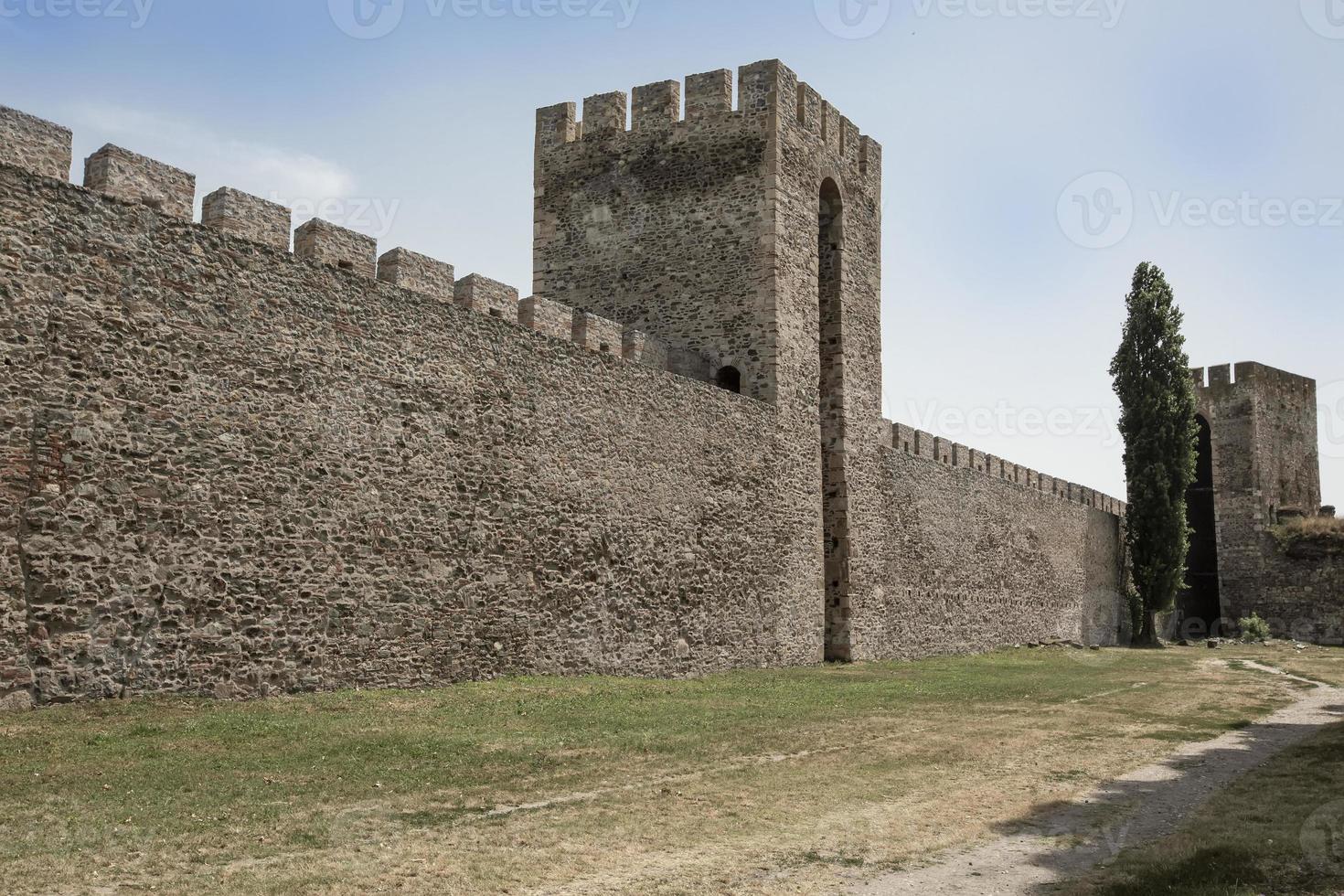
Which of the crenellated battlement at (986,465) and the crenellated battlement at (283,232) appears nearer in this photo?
the crenellated battlement at (283,232)

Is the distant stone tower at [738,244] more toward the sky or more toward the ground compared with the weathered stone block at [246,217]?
more toward the sky

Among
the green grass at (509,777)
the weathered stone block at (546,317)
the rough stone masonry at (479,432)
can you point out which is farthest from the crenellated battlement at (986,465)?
the green grass at (509,777)

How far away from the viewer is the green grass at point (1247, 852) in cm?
543

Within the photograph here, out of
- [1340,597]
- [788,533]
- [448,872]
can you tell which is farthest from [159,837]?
[1340,597]

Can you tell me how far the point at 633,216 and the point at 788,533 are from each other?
6297 mm

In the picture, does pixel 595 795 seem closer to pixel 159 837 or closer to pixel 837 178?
pixel 159 837

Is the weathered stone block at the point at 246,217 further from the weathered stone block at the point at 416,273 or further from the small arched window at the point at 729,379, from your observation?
the small arched window at the point at 729,379

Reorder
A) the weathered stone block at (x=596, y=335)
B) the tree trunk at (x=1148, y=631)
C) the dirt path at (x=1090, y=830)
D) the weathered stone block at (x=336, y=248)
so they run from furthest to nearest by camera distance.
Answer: the tree trunk at (x=1148, y=631) → the weathered stone block at (x=596, y=335) → the weathered stone block at (x=336, y=248) → the dirt path at (x=1090, y=830)

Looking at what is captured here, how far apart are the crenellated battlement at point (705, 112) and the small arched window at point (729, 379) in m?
4.21

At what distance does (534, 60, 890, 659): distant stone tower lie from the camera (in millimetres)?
20109

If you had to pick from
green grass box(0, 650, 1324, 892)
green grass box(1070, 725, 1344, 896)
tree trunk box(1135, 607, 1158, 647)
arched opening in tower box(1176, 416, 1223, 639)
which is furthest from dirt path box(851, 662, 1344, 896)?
arched opening in tower box(1176, 416, 1223, 639)

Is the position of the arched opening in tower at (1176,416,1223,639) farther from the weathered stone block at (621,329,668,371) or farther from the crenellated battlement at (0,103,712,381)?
the crenellated battlement at (0,103,712,381)

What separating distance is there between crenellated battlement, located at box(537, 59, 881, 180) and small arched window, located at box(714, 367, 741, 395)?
13.8 ft

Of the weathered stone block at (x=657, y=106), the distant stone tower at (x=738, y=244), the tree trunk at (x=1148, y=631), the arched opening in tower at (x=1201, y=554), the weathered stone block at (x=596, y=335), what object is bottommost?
the tree trunk at (x=1148, y=631)
